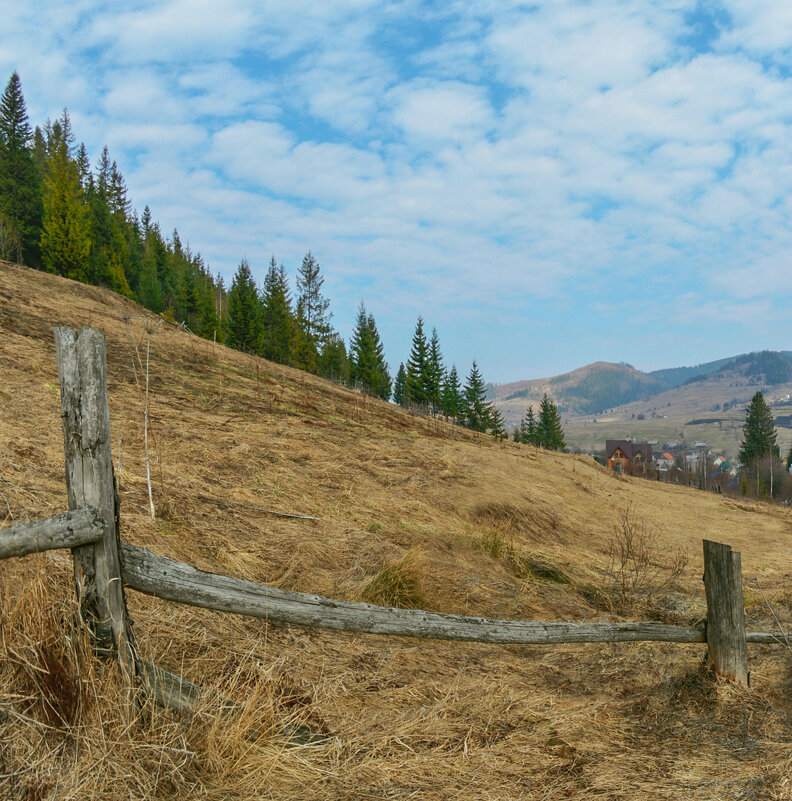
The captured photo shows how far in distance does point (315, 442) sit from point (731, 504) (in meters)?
21.0

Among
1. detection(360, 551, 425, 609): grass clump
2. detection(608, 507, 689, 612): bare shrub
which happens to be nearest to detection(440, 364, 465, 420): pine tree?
detection(608, 507, 689, 612): bare shrub

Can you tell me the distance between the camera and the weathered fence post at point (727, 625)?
387cm

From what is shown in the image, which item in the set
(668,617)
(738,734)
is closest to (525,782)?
(738,734)

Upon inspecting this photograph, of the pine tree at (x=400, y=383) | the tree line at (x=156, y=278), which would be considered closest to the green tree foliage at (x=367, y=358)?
the tree line at (x=156, y=278)

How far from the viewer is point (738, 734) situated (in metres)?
3.33

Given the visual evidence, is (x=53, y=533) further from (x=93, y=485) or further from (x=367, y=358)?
(x=367, y=358)

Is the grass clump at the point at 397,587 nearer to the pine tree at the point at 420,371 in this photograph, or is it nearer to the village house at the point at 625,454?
the pine tree at the point at 420,371

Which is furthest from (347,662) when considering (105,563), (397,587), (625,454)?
(625,454)

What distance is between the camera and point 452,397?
65.6 meters

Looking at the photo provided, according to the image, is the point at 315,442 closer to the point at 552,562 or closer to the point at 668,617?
the point at 552,562

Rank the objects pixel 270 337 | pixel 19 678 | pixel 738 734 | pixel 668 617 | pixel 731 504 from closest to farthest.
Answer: pixel 19 678, pixel 738 734, pixel 668 617, pixel 731 504, pixel 270 337

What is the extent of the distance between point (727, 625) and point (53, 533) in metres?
4.20

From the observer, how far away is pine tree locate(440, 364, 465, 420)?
61825 millimetres

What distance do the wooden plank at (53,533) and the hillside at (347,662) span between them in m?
0.39
